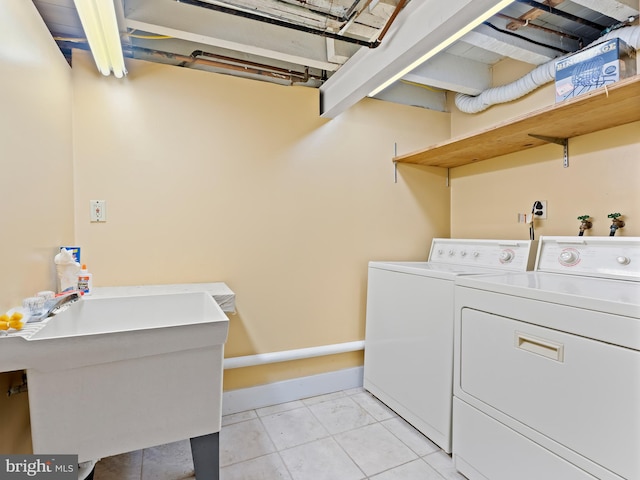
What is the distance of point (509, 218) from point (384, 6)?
60.4 inches

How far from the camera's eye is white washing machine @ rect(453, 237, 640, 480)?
3.23 ft

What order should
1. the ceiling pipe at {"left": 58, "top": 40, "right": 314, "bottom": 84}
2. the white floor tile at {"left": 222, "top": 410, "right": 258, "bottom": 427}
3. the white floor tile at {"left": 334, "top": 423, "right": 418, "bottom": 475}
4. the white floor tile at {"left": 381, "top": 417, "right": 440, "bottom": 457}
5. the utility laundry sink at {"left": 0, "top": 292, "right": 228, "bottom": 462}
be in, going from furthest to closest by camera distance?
the white floor tile at {"left": 222, "top": 410, "right": 258, "bottom": 427}
the ceiling pipe at {"left": 58, "top": 40, "right": 314, "bottom": 84}
the white floor tile at {"left": 381, "top": 417, "right": 440, "bottom": 457}
the white floor tile at {"left": 334, "top": 423, "right": 418, "bottom": 475}
the utility laundry sink at {"left": 0, "top": 292, "right": 228, "bottom": 462}

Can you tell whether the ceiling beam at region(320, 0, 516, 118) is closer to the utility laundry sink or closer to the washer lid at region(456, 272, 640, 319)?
the washer lid at region(456, 272, 640, 319)

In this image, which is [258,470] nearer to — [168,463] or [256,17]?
[168,463]

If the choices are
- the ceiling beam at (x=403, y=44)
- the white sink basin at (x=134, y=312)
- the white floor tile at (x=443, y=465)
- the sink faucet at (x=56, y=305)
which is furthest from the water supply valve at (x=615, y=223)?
the sink faucet at (x=56, y=305)

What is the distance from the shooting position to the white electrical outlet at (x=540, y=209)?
202 cm

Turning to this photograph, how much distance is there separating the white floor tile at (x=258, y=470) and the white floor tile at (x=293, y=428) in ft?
0.36

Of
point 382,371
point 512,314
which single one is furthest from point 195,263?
point 512,314

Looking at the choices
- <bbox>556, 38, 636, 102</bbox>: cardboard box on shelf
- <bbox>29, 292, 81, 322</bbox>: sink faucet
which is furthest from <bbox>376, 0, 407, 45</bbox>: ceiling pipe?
<bbox>29, 292, 81, 322</bbox>: sink faucet

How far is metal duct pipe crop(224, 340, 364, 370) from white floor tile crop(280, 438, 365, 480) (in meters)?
0.53

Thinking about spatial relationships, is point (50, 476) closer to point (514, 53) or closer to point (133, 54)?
point (133, 54)

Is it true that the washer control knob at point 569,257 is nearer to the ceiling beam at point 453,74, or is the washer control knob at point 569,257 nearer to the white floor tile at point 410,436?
the white floor tile at point 410,436

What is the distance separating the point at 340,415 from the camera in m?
1.99

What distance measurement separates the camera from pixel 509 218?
88.0 inches
